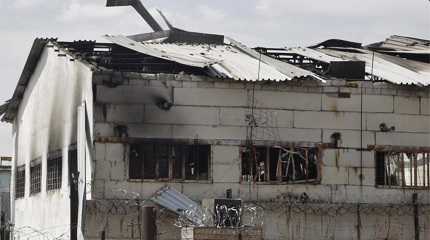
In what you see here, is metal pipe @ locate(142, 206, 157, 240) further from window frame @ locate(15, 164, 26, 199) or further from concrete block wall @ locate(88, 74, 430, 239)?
window frame @ locate(15, 164, 26, 199)

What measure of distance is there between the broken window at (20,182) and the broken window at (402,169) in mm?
11720

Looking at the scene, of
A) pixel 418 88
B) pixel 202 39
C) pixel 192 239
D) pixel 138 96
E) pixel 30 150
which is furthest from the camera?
pixel 30 150

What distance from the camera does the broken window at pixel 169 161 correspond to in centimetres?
1731

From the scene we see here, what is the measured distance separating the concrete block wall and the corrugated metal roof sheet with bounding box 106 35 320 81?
27cm

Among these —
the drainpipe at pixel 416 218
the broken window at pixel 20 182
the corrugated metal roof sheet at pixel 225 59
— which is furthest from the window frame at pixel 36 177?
the drainpipe at pixel 416 218

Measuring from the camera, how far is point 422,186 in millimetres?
18641

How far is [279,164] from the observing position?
1794cm

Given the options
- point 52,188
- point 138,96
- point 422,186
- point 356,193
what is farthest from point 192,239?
point 52,188

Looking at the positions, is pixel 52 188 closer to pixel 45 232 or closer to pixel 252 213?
pixel 45 232

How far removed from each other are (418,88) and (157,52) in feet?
17.6

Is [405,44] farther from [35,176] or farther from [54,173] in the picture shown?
[35,176]

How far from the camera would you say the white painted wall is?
18.8 meters

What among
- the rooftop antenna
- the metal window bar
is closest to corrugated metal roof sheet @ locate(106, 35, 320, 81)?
the rooftop antenna

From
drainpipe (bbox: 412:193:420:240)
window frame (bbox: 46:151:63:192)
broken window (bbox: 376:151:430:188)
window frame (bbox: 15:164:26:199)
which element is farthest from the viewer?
window frame (bbox: 15:164:26:199)
